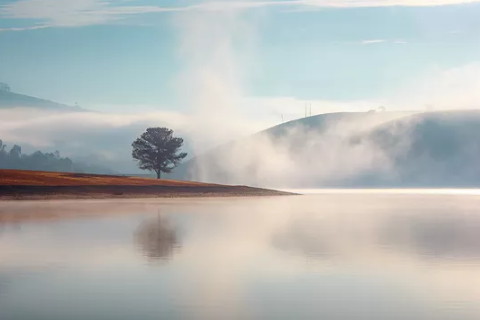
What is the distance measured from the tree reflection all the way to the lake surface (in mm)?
96

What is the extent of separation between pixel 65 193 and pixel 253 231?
99.2 m

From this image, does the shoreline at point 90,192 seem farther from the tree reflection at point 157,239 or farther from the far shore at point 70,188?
the tree reflection at point 157,239

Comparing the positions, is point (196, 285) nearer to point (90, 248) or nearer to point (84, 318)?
point (84, 318)

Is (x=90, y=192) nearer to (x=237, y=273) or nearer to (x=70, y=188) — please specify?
(x=70, y=188)

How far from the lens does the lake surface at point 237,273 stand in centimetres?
3331

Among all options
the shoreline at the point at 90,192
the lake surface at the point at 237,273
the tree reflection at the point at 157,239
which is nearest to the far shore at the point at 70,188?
the shoreline at the point at 90,192

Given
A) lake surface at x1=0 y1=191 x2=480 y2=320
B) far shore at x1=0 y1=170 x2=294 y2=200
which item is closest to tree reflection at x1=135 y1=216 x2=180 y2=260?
lake surface at x1=0 y1=191 x2=480 y2=320

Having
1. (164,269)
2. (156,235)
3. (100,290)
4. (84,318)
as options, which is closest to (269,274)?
(164,269)

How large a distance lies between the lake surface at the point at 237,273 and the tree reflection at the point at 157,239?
0.31 ft

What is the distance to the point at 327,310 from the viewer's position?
33.2m

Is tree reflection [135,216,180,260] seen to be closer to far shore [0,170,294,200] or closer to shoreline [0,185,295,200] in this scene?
shoreline [0,185,295,200]

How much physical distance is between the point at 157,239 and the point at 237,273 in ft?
69.4

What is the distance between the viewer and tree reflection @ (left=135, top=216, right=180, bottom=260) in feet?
178

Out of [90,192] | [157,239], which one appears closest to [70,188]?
[90,192]
